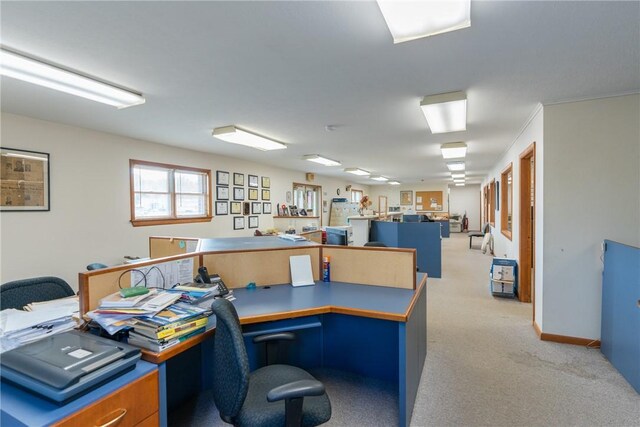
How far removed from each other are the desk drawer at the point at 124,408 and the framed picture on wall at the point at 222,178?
4775 mm

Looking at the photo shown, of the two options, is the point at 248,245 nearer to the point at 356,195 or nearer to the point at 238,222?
the point at 238,222

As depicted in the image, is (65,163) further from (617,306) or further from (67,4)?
(617,306)

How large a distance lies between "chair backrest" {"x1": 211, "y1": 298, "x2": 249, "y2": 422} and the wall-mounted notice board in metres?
13.8

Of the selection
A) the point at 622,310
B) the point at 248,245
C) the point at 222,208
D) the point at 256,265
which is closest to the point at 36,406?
the point at 256,265

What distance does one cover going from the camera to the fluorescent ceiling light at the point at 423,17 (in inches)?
58.9

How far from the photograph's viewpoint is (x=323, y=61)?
217cm

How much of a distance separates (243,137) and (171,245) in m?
1.74

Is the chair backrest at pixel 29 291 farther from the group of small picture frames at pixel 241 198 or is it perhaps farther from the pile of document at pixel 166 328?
the group of small picture frames at pixel 241 198

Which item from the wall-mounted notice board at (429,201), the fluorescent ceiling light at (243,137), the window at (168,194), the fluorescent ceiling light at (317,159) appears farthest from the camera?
the wall-mounted notice board at (429,201)

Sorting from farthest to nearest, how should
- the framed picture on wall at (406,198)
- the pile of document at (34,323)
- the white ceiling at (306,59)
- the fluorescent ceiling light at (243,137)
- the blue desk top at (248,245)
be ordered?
1. the framed picture on wall at (406,198)
2. the fluorescent ceiling light at (243,137)
3. the blue desk top at (248,245)
4. the white ceiling at (306,59)
5. the pile of document at (34,323)

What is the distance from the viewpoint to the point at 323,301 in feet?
6.79

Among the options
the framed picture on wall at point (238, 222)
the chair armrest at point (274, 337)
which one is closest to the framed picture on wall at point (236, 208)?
the framed picture on wall at point (238, 222)

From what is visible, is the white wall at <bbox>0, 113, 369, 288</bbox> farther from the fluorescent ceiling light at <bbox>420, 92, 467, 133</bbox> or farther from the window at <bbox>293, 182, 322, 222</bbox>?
the window at <bbox>293, 182, 322, 222</bbox>

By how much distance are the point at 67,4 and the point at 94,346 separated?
168 cm
